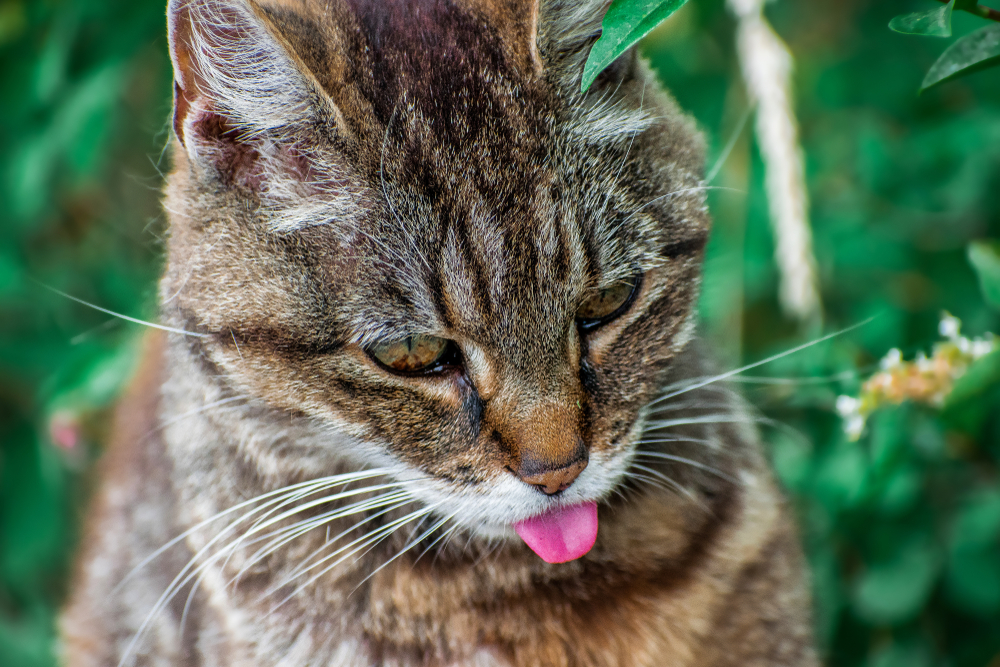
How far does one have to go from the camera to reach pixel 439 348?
0.98 metres

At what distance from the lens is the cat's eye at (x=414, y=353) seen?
971 millimetres

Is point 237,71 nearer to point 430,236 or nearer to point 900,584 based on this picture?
point 430,236

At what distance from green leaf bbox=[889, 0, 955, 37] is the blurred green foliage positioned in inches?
15.6

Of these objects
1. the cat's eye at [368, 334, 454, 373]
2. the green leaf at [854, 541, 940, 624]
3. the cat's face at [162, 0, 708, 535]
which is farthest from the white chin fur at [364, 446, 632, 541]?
the green leaf at [854, 541, 940, 624]

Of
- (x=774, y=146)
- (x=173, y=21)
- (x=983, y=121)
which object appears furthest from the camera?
(x=983, y=121)

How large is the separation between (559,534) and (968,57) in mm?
610

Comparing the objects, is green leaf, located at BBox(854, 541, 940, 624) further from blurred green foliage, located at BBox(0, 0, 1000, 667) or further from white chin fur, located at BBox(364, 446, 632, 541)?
white chin fur, located at BBox(364, 446, 632, 541)

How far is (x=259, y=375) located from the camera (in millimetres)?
1001

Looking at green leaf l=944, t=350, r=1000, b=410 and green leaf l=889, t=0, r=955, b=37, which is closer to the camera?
green leaf l=889, t=0, r=955, b=37

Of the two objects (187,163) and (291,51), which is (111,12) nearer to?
(187,163)

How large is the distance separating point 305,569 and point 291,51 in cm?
56

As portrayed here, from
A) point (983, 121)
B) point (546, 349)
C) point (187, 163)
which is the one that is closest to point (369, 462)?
point (546, 349)

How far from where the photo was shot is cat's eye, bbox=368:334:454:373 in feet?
3.19

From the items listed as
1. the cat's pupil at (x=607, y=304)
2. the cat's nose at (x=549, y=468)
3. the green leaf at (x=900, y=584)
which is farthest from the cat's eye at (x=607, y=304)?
the green leaf at (x=900, y=584)
